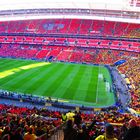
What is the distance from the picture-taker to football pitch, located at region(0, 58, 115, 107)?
35000mm

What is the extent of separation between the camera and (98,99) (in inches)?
1374

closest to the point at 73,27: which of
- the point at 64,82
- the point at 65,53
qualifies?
the point at 65,53

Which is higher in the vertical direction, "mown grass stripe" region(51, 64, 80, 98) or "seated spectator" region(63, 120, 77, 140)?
"seated spectator" region(63, 120, 77, 140)

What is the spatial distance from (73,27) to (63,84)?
147 ft

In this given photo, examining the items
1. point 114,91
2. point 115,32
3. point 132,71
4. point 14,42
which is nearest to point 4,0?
point 14,42

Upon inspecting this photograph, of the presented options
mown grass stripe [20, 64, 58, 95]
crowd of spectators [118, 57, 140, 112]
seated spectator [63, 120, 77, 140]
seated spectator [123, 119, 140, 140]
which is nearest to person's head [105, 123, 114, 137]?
seated spectator [123, 119, 140, 140]

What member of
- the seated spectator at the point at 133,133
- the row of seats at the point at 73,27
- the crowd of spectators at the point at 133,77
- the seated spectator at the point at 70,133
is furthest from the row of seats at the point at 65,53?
the seated spectator at the point at 133,133

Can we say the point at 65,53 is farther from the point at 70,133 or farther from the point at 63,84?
the point at 70,133

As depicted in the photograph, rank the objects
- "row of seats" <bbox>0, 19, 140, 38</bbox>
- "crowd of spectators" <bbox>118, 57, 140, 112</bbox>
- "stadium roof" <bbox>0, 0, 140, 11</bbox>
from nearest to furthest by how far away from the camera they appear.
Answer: "crowd of spectators" <bbox>118, 57, 140, 112</bbox>, "row of seats" <bbox>0, 19, 140, 38</bbox>, "stadium roof" <bbox>0, 0, 140, 11</bbox>

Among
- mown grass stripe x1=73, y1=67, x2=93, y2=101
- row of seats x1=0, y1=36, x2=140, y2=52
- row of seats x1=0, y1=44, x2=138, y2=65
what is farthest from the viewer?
row of seats x1=0, y1=36, x2=140, y2=52

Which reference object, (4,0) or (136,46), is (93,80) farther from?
(4,0)

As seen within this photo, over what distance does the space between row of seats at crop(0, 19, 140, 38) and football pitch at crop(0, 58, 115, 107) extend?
87.4 feet

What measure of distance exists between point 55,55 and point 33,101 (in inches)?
1577

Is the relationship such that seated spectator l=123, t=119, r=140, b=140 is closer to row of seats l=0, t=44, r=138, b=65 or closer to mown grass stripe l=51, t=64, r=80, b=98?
mown grass stripe l=51, t=64, r=80, b=98
